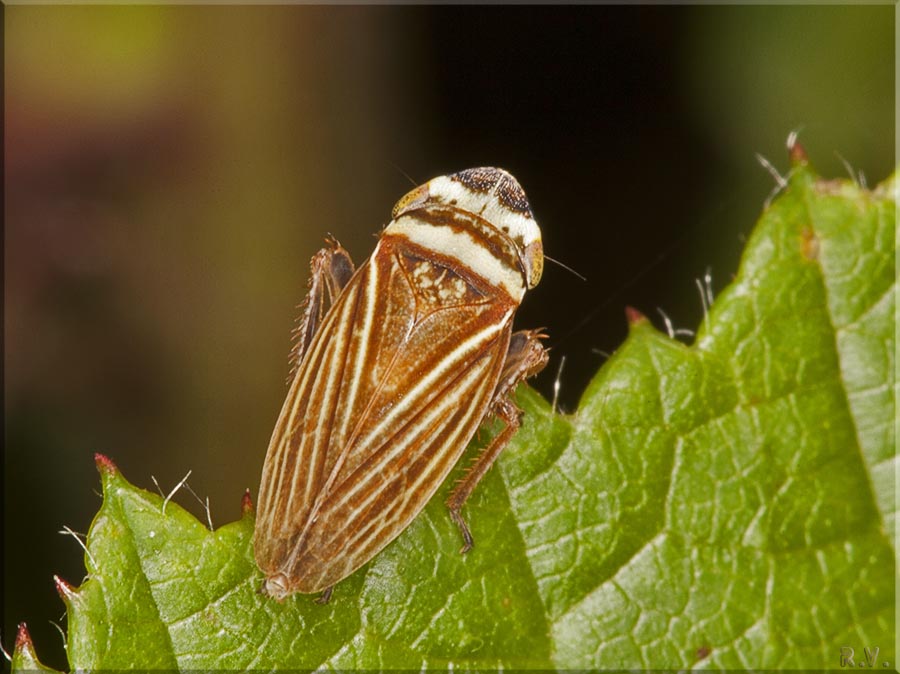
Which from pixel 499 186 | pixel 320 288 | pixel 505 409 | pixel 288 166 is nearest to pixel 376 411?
pixel 505 409

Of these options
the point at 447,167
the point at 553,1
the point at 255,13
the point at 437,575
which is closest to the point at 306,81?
the point at 255,13

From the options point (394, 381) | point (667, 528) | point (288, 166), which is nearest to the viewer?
point (667, 528)

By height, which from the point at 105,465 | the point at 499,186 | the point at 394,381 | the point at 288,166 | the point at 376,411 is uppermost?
the point at 288,166

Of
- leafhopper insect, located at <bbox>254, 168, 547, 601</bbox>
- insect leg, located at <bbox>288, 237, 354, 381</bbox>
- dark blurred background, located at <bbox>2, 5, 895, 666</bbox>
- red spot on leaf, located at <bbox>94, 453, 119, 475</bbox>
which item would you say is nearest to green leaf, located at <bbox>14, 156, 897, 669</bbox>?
red spot on leaf, located at <bbox>94, 453, 119, 475</bbox>

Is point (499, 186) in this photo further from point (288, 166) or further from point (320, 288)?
point (288, 166)

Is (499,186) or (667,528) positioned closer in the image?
(667,528)

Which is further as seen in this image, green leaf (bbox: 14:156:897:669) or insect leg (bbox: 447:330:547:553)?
insect leg (bbox: 447:330:547:553)

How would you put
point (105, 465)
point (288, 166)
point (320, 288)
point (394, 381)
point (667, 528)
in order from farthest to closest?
1. point (288, 166)
2. point (320, 288)
3. point (394, 381)
4. point (667, 528)
5. point (105, 465)

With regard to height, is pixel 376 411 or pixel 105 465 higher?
pixel 376 411

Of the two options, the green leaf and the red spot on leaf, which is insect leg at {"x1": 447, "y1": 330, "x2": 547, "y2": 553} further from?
the red spot on leaf
